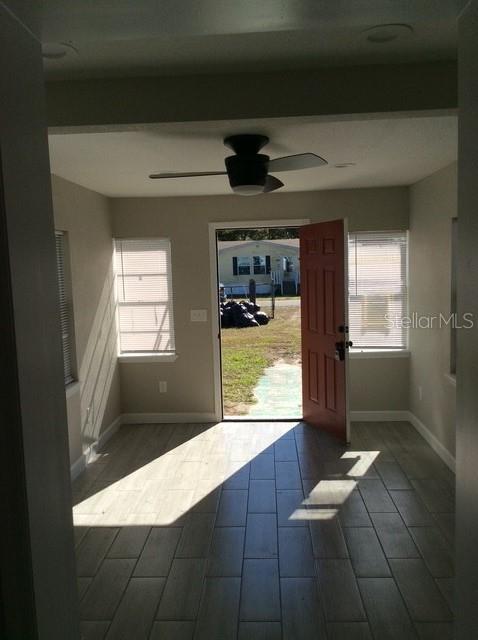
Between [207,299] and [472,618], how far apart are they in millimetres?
4493

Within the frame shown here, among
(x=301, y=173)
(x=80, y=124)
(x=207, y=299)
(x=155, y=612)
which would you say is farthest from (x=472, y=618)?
(x=207, y=299)

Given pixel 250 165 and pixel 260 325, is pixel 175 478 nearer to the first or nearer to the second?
pixel 250 165

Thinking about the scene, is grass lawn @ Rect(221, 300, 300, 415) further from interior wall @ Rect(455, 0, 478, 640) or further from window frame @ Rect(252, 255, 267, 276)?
interior wall @ Rect(455, 0, 478, 640)

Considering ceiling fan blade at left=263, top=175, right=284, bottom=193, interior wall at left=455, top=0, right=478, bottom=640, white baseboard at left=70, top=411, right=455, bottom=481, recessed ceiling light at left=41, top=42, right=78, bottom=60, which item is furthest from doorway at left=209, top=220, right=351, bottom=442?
interior wall at left=455, top=0, right=478, bottom=640

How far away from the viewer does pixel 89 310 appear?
482 centimetres

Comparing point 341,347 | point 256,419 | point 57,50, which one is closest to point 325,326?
point 341,347

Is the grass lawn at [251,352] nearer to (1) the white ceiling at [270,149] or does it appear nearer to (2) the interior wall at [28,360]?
(1) the white ceiling at [270,149]

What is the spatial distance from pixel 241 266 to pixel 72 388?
12.6m

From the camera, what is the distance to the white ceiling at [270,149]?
2.87 metres

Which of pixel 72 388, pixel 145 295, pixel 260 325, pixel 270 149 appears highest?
pixel 270 149

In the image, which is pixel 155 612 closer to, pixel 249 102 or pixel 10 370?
pixel 10 370

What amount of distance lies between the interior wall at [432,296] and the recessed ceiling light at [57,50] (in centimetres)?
318

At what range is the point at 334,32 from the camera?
6.06 ft

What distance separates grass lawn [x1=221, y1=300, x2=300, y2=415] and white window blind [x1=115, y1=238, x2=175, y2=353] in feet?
4.33
